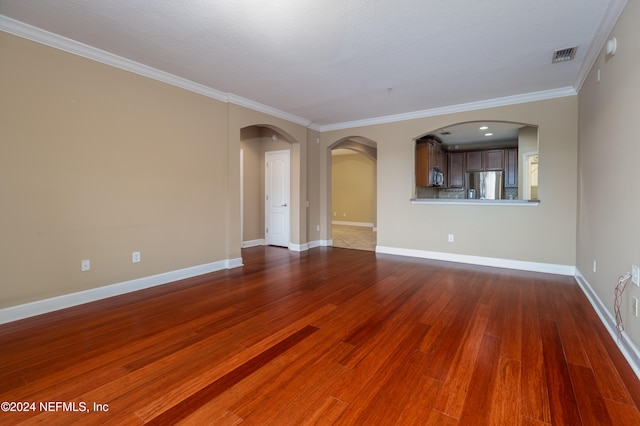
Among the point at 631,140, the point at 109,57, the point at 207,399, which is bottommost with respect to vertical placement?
the point at 207,399

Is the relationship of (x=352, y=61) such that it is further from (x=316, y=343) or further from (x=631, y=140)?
(x=316, y=343)

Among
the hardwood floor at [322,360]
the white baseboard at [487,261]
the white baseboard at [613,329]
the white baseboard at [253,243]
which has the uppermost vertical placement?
the white baseboard at [253,243]

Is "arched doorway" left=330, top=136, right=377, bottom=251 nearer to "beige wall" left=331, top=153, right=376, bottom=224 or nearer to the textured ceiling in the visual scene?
"beige wall" left=331, top=153, right=376, bottom=224

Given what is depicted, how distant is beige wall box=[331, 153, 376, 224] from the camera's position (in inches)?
410

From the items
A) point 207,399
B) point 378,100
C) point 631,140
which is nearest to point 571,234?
point 631,140

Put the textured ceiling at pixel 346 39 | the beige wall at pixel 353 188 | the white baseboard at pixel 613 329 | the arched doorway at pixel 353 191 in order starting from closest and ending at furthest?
the white baseboard at pixel 613 329, the textured ceiling at pixel 346 39, the arched doorway at pixel 353 191, the beige wall at pixel 353 188

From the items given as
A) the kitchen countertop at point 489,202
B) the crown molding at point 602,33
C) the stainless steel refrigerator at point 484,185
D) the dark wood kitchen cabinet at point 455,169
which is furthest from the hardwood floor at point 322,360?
the dark wood kitchen cabinet at point 455,169

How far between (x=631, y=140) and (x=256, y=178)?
19.7 feet

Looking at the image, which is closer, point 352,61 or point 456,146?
point 352,61

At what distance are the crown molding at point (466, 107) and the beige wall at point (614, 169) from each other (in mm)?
743

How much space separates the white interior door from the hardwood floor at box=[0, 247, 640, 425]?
3.11m

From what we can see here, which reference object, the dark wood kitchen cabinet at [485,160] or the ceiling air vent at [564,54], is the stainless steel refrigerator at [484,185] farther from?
the ceiling air vent at [564,54]

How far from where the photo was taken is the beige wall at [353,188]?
34.2 ft

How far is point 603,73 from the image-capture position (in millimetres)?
2801
